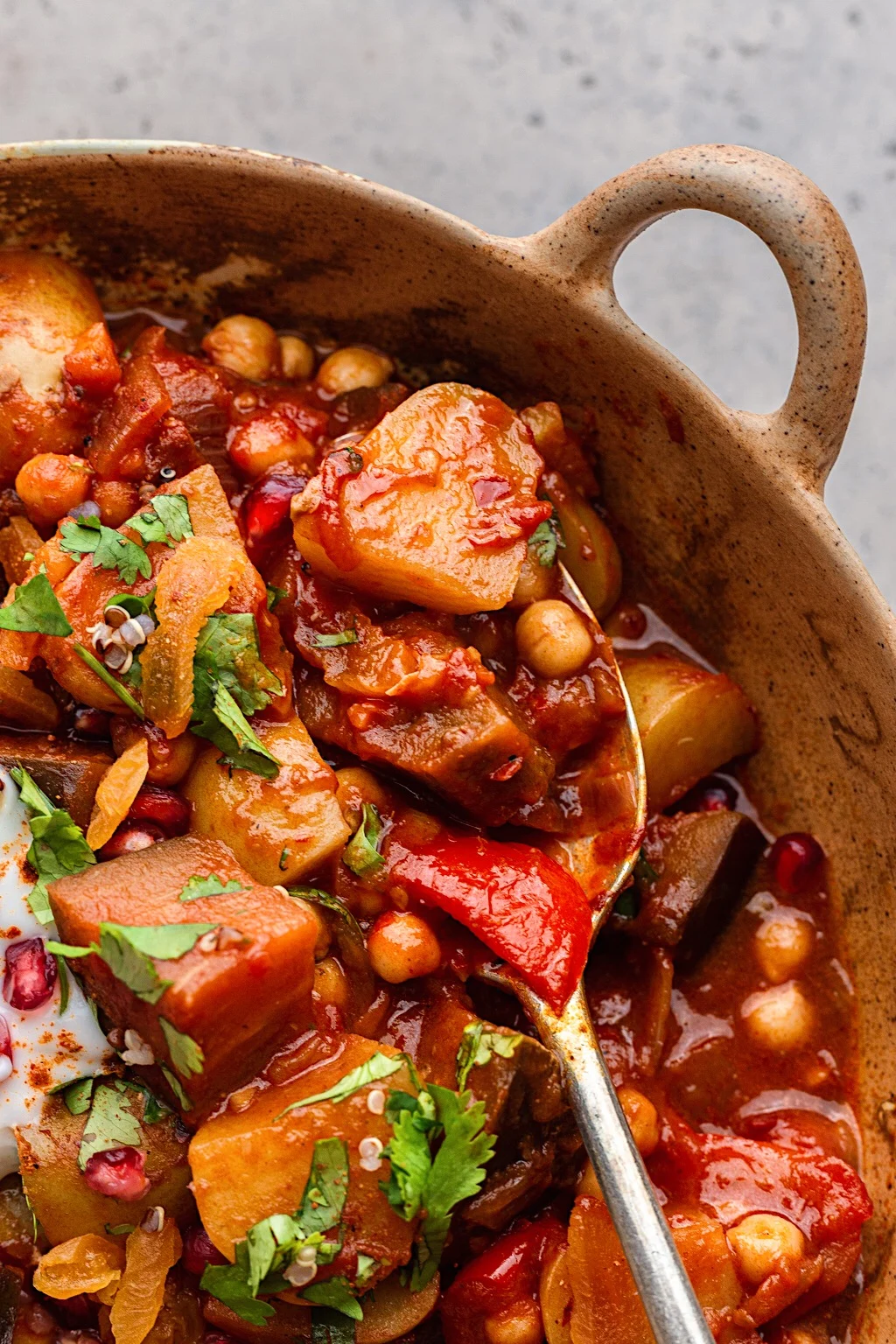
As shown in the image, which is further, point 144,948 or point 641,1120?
point 641,1120

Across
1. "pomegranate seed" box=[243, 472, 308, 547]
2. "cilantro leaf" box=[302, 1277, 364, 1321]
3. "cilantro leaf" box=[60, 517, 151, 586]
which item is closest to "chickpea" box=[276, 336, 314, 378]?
"pomegranate seed" box=[243, 472, 308, 547]

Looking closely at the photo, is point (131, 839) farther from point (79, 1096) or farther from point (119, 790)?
point (79, 1096)

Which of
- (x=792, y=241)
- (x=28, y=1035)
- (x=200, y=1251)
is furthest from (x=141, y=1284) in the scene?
(x=792, y=241)

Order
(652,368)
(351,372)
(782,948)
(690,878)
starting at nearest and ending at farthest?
(652,368) < (690,878) < (782,948) < (351,372)

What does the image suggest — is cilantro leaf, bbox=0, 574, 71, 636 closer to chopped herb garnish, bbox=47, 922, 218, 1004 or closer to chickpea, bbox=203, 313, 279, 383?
chopped herb garnish, bbox=47, 922, 218, 1004

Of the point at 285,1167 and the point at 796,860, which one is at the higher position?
the point at 796,860

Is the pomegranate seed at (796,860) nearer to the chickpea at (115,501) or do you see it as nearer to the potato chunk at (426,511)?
the potato chunk at (426,511)
